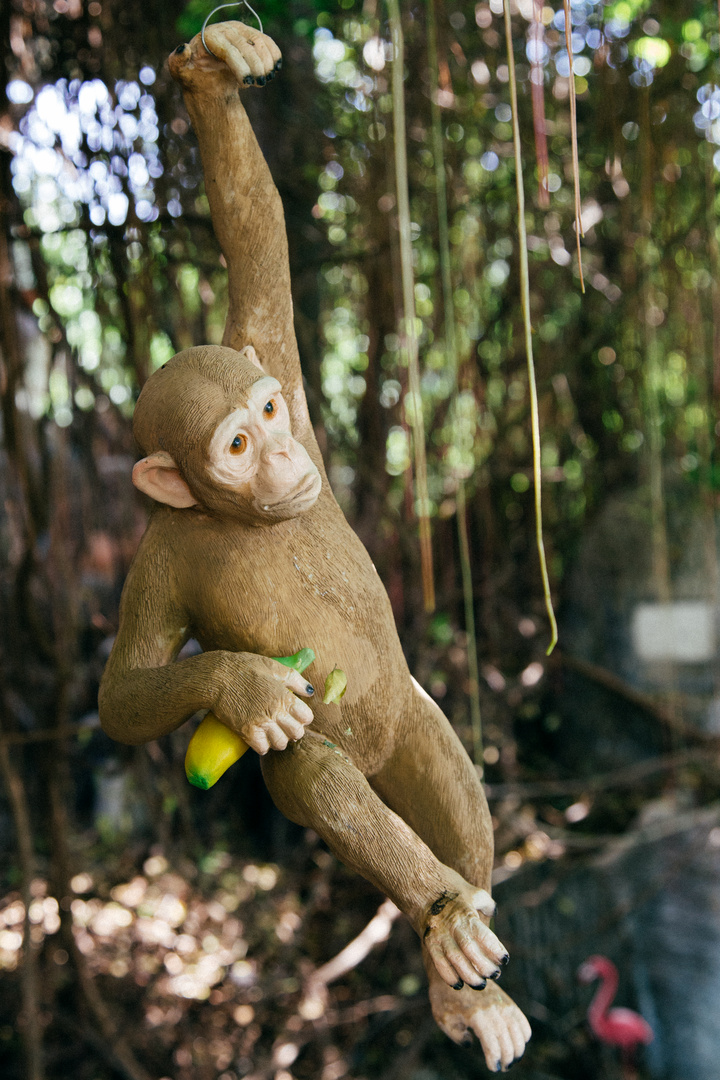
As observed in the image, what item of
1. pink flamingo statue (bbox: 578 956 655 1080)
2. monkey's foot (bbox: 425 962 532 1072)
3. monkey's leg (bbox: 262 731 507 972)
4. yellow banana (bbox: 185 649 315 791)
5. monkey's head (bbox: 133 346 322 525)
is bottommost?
pink flamingo statue (bbox: 578 956 655 1080)

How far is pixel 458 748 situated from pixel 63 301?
120 centimetres

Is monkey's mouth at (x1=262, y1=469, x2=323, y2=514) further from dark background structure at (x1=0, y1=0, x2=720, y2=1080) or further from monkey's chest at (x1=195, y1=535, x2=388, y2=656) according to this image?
dark background structure at (x1=0, y1=0, x2=720, y2=1080)

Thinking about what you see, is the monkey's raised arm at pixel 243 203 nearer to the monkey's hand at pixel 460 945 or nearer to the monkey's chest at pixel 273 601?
the monkey's chest at pixel 273 601

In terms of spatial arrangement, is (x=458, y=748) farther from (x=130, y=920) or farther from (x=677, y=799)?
(x=677, y=799)

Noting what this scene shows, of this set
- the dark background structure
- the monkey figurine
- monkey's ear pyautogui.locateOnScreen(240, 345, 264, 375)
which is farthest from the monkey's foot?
the dark background structure

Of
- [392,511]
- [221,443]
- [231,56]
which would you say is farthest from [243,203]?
[392,511]

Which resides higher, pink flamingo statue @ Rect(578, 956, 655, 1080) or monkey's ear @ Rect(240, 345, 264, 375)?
monkey's ear @ Rect(240, 345, 264, 375)

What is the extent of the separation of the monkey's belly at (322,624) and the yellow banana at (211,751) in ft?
0.22

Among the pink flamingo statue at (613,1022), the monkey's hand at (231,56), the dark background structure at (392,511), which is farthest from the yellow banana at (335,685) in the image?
the pink flamingo statue at (613,1022)

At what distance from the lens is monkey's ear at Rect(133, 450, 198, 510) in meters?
0.54

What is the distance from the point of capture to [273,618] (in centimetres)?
56

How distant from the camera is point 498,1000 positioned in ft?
1.70

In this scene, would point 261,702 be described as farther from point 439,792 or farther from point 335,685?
point 439,792

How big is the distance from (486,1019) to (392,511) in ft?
4.23
